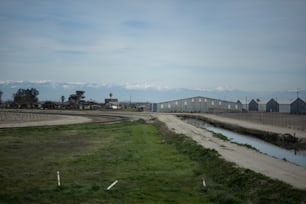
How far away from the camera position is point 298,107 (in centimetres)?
9525

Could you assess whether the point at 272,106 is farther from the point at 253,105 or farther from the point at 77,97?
the point at 77,97

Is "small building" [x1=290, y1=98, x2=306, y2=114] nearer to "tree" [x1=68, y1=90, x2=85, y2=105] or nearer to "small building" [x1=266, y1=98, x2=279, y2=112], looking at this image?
"small building" [x1=266, y1=98, x2=279, y2=112]

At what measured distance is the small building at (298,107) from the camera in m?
94.0

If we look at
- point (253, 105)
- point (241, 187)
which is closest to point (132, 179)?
point (241, 187)

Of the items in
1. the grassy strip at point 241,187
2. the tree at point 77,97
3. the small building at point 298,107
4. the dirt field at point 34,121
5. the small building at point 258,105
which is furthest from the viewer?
the tree at point 77,97

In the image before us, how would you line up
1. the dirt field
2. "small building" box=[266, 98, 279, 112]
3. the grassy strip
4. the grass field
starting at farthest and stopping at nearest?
"small building" box=[266, 98, 279, 112] → the dirt field → the grass field → the grassy strip

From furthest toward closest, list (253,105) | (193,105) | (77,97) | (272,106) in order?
(77,97) < (253,105) < (193,105) < (272,106)

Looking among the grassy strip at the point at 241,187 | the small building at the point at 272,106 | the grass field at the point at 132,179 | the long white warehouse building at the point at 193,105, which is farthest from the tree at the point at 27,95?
the grassy strip at the point at 241,187

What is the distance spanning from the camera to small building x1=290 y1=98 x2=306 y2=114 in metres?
94.0

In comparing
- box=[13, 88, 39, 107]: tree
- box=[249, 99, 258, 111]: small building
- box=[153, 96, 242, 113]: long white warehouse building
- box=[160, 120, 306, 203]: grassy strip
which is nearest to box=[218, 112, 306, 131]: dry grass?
box=[160, 120, 306, 203]: grassy strip

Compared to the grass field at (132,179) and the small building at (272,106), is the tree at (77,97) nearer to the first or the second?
the small building at (272,106)

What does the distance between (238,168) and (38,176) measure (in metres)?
8.95

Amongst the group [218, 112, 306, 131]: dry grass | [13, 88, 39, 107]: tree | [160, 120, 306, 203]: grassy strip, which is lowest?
[160, 120, 306, 203]: grassy strip

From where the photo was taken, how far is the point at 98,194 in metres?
13.9
